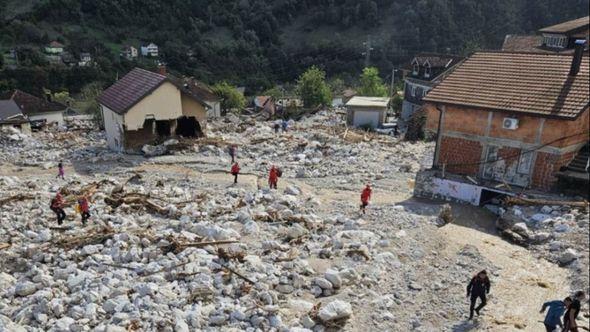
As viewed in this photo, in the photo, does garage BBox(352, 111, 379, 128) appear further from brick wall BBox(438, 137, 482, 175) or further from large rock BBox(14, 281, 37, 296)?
large rock BBox(14, 281, 37, 296)

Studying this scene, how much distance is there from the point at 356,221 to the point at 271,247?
3.37 metres

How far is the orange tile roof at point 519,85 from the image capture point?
638 inches

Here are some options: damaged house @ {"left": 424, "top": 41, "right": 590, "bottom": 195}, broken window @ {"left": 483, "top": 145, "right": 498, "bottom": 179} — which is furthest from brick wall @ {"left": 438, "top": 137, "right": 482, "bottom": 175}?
broken window @ {"left": 483, "top": 145, "right": 498, "bottom": 179}

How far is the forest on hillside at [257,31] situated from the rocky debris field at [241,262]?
163 feet

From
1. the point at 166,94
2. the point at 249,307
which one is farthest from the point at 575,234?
the point at 166,94

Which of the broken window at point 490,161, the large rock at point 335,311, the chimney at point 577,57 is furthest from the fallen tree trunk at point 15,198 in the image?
the chimney at point 577,57

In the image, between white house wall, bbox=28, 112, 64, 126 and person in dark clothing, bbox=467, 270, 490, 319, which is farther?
white house wall, bbox=28, 112, 64, 126

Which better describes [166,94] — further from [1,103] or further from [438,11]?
[438,11]

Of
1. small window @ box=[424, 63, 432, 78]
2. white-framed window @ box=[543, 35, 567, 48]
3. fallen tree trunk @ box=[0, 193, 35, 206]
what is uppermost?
white-framed window @ box=[543, 35, 567, 48]

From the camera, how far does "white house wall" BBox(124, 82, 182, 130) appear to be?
25.6 meters

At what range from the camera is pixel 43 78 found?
5772 centimetres

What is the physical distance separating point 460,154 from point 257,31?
223 ft

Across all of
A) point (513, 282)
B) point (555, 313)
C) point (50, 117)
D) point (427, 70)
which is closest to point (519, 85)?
point (513, 282)

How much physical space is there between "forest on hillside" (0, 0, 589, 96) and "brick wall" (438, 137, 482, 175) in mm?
44330
